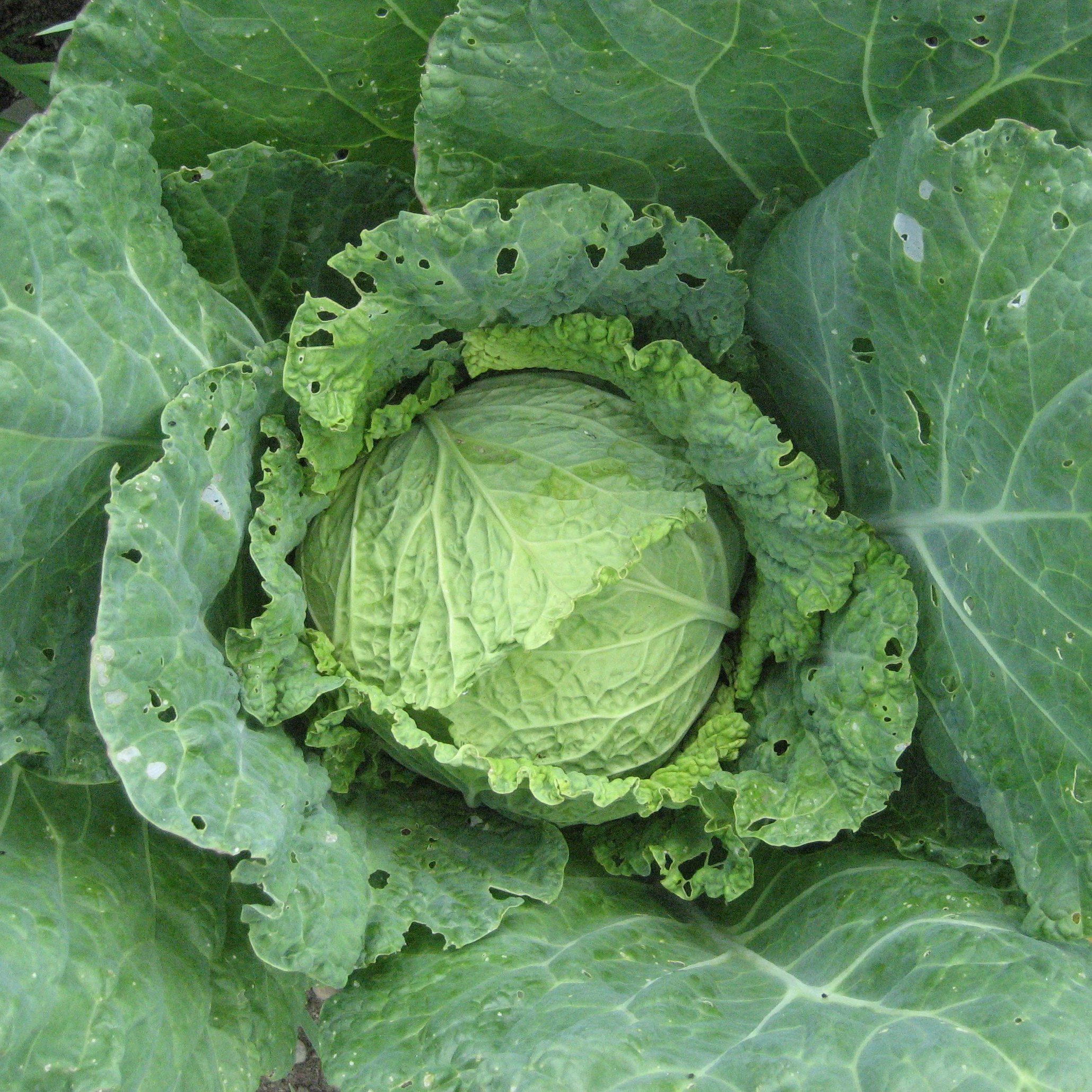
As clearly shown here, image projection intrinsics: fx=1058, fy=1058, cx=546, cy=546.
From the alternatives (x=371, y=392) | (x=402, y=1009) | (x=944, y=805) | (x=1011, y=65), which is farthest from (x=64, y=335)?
(x=944, y=805)

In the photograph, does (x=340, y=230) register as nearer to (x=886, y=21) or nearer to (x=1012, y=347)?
(x=886, y=21)

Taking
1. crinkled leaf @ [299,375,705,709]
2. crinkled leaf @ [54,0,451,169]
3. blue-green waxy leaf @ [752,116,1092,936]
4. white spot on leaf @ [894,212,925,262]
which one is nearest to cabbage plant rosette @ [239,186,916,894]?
crinkled leaf @ [299,375,705,709]

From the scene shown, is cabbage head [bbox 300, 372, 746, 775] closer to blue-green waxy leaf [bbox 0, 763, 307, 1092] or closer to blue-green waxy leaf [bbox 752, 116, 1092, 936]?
blue-green waxy leaf [bbox 752, 116, 1092, 936]

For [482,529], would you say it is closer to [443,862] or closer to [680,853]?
[443,862]

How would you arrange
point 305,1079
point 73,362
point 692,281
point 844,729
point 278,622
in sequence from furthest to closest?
point 305,1079 → point 692,281 → point 844,729 → point 278,622 → point 73,362

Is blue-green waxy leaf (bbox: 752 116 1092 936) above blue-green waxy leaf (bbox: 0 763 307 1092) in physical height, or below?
above

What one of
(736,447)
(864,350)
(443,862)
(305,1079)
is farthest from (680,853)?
(305,1079)

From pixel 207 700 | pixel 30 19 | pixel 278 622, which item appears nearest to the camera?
pixel 207 700
